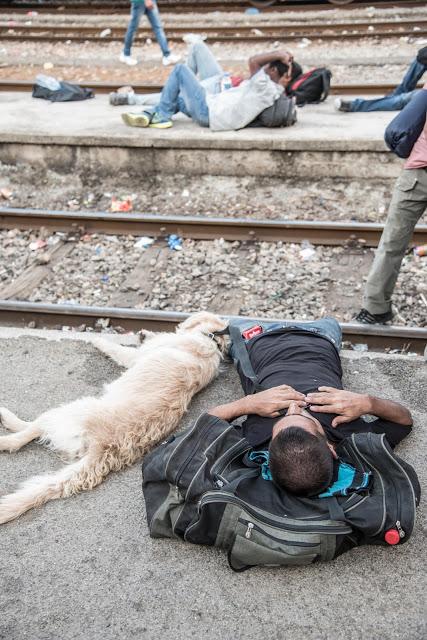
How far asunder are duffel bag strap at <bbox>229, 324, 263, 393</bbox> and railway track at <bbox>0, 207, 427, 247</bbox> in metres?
2.64

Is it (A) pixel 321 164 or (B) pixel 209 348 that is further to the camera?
(A) pixel 321 164

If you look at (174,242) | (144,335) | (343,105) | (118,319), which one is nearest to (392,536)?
(144,335)

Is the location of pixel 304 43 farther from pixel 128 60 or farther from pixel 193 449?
pixel 193 449

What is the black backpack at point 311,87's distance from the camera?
31.2 ft

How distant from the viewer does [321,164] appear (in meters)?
8.00

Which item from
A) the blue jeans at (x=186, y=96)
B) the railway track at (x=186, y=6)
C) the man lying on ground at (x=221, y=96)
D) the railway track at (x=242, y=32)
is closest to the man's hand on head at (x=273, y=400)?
the man lying on ground at (x=221, y=96)

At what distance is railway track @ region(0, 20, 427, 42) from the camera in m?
12.9

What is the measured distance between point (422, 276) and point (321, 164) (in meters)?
2.57

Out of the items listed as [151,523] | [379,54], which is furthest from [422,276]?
[379,54]

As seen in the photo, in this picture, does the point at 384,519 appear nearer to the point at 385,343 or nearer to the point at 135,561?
the point at 135,561

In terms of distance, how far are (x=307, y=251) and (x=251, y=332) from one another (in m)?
2.49

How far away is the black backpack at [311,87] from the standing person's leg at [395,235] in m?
5.25

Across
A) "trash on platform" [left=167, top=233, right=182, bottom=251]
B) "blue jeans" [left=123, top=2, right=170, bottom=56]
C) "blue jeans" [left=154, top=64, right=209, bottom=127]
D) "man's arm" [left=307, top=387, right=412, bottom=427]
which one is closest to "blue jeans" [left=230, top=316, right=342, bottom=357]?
"man's arm" [left=307, top=387, right=412, bottom=427]

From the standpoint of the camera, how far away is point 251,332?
14.8ft
